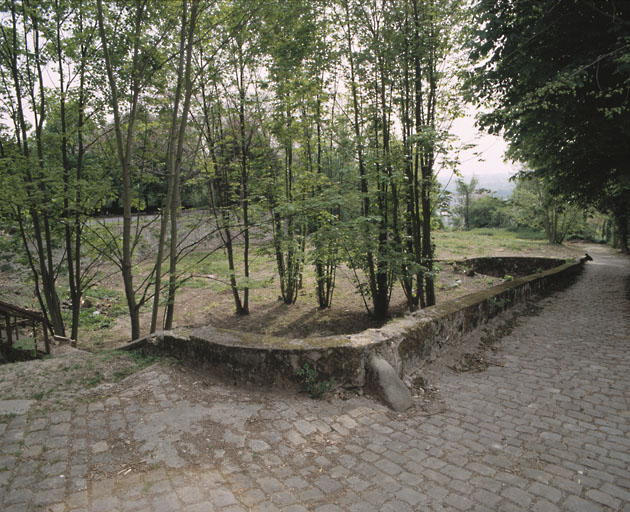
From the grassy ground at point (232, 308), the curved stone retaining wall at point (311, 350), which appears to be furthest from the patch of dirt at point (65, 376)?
the grassy ground at point (232, 308)

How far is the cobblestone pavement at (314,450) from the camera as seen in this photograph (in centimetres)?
217

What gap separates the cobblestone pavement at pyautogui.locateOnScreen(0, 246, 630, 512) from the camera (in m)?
2.17

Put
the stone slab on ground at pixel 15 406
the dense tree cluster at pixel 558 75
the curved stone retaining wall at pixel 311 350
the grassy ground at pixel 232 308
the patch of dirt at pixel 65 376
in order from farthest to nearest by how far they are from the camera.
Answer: the grassy ground at pixel 232 308, the dense tree cluster at pixel 558 75, the curved stone retaining wall at pixel 311 350, the patch of dirt at pixel 65 376, the stone slab on ground at pixel 15 406

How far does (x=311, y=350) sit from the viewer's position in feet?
11.5

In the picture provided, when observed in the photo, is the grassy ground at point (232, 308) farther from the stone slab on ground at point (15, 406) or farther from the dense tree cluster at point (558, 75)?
the dense tree cluster at point (558, 75)

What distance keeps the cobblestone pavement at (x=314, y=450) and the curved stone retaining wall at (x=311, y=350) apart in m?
0.21

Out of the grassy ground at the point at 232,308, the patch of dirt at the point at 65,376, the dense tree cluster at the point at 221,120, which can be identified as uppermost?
the dense tree cluster at the point at 221,120

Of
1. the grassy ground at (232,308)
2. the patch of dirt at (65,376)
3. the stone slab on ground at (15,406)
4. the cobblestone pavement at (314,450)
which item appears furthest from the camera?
the grassy ground at (232,308)

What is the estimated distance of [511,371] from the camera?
451cm

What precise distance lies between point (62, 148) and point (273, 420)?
23.6 ft

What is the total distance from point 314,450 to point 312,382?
0.79 m

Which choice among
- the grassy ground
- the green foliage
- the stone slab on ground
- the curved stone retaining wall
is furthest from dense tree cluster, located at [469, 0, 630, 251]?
the stone slab on ground

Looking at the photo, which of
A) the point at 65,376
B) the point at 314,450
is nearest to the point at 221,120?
the point at 65,376

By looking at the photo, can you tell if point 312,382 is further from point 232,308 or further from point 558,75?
point 232,308
